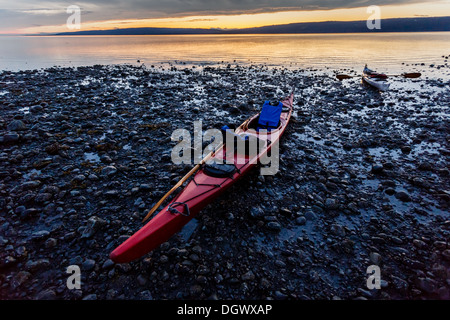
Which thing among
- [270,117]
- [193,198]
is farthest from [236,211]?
[270,117]

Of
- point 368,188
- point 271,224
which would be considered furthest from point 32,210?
point 368,188

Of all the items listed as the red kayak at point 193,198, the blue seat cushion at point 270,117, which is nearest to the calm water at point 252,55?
the blue seat cushion at point 270,117

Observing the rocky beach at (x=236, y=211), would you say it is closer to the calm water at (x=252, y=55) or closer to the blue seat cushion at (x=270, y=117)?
the blue seat cushion at (x=270, y=117)

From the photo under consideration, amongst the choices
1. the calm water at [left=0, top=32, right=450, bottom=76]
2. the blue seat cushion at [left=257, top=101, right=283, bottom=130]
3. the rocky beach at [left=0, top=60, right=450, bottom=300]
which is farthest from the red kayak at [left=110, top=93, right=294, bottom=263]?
the calm water at [left=0, top=32, right=450, bottom=76]

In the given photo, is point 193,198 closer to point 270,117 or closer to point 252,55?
point 270,117

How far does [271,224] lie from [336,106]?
530 inches

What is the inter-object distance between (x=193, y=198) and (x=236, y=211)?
1496 millimetres

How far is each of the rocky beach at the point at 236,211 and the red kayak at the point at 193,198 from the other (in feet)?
1.65

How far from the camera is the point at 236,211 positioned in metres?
7.00

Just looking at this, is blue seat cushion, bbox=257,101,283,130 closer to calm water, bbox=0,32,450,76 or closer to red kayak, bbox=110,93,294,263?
red kayak, bbox=110,93,294,263

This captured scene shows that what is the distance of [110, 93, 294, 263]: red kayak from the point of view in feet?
16.5

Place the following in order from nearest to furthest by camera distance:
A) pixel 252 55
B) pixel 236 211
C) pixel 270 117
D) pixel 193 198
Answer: pixel 193 198
pixel 236 211
pixel 270 117
pixel 252 55

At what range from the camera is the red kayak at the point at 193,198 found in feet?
16.5
